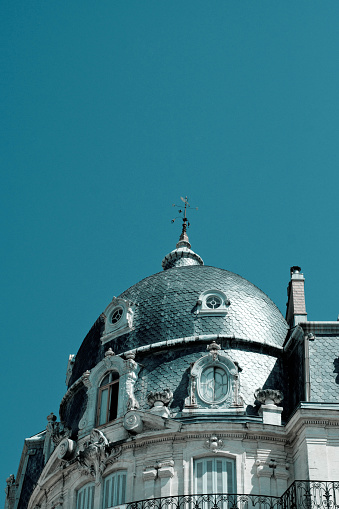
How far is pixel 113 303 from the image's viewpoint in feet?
100

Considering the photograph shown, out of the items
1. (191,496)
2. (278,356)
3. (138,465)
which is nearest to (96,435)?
(138,465)

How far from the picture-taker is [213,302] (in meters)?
29.6

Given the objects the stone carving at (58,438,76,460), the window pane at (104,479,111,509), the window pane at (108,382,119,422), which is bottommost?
the window pane at (104,479,111,509)

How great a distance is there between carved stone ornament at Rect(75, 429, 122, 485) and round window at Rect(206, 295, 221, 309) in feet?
16.6

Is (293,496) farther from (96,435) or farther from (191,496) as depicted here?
(96,435)

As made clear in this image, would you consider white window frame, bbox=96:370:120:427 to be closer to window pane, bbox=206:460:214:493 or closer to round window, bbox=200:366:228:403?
round window, bbox=200:366:228:403

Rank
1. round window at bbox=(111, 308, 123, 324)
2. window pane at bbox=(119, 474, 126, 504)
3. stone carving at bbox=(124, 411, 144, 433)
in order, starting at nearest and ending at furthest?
window pane at bbox=(119, 474, 126, 504), stone carving at bbox=(124, 411, 144, 433), round window at bbox=(111, 308, 123, 324)

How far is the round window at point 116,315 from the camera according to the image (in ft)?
99.4

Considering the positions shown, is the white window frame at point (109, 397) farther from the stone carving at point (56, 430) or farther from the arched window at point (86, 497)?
the arched window at point (86, 497)

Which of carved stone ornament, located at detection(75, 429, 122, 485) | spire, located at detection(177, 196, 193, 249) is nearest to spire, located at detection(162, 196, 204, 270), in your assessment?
spire, located at detection(177, 196, 193, 249)

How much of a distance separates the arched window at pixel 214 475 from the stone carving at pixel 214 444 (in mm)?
262

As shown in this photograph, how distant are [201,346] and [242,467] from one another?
4034mm

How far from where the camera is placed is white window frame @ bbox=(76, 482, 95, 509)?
26.9 meters

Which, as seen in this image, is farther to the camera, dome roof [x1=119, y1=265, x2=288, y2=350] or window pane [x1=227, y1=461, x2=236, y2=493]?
dome roof [x1=119, y1=265, x2=288, y2=350]
